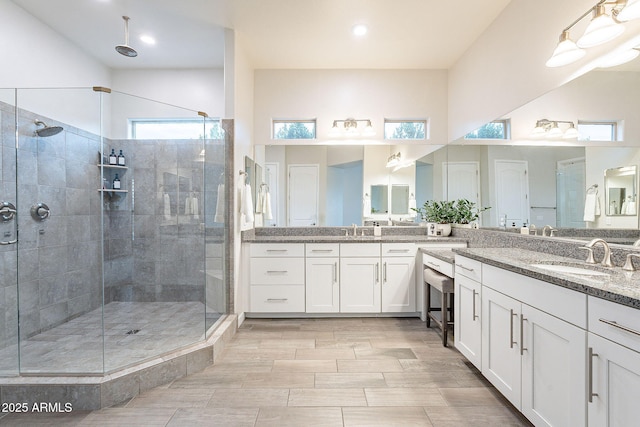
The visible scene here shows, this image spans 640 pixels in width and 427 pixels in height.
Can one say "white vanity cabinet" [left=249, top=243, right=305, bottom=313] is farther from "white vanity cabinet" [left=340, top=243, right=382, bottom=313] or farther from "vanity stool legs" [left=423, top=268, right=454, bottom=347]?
"vanity stool legs" [left=423, top=268, right=454, bottom=347]

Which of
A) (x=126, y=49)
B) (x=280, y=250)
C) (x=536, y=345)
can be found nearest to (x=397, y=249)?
(x=280, y=250)

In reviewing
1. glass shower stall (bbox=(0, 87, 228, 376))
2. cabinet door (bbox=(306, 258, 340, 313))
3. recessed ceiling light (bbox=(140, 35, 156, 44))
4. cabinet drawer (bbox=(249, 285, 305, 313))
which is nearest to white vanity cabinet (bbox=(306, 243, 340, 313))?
cabinet door (bbox=(306, 258, 340, 313))

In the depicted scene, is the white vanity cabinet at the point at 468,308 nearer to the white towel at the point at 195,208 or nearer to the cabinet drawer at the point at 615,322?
the cabinet drawer at the point at 615,322

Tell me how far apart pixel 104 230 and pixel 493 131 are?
3767 millimetres

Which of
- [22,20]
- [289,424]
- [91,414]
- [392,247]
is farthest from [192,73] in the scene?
[289,424]

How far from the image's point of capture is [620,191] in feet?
5.50

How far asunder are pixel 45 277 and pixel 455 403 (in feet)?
11.3

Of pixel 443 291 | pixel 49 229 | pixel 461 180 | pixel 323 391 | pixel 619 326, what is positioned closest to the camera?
pixel 619 326

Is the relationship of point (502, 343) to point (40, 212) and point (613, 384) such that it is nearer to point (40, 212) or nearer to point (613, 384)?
point (613, 384)

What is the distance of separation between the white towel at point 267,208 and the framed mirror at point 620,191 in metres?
3.00

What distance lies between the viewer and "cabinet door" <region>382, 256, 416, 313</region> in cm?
327

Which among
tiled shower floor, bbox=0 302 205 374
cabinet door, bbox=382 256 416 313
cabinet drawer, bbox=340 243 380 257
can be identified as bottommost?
tiled shower floor, bbox=0 302 205 374

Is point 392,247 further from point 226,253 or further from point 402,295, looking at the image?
point 226,253

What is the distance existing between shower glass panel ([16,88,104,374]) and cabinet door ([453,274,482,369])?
105 inches
